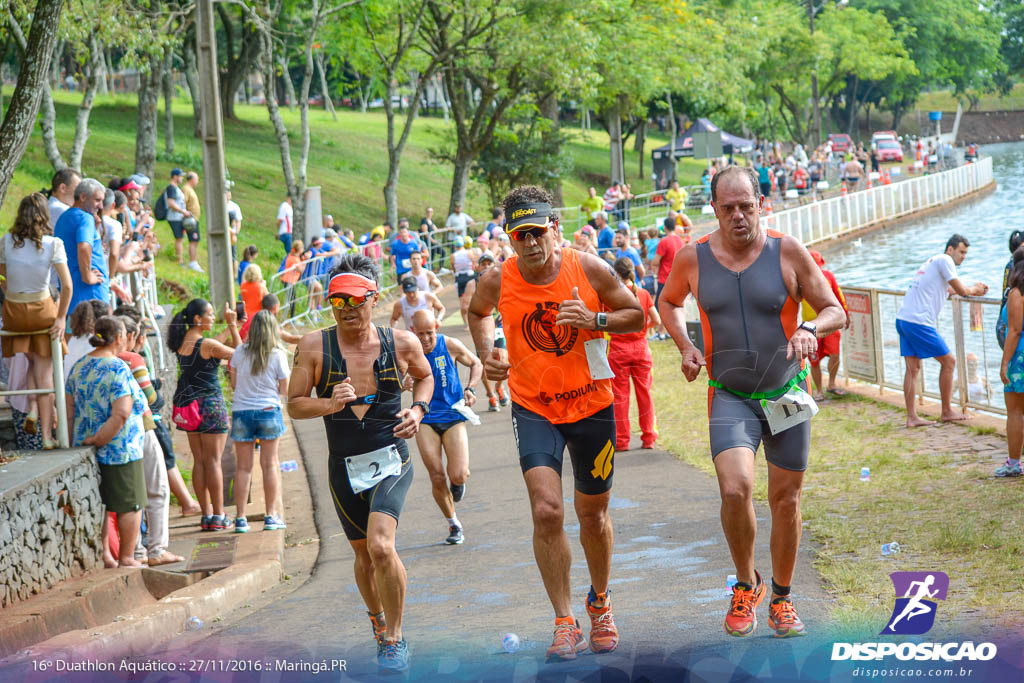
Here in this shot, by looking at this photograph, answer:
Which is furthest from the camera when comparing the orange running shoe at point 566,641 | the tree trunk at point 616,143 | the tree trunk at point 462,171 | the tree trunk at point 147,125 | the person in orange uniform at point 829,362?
the tree trunk at point 616,143

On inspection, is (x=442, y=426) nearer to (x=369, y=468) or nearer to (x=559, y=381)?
(x=369, y=468)

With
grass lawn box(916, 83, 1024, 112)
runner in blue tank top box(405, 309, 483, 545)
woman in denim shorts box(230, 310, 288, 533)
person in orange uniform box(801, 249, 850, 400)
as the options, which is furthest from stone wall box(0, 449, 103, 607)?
grass lawn box(916, 83, 1024, 112)

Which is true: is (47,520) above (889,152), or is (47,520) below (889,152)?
below

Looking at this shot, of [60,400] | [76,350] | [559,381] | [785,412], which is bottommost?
[60,400]

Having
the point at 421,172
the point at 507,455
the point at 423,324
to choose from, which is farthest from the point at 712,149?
the point at 423,324

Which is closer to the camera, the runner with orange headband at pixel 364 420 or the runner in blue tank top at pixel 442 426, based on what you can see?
the runner with orange headband at pixel 364 420

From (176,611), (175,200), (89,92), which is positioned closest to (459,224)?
(175,200)

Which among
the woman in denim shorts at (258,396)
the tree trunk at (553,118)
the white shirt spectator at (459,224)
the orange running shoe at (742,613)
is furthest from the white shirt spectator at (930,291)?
the tree trunk at (553,118)

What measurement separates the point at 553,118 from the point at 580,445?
36612 millimetres

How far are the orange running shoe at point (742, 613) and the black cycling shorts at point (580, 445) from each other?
771 millimetres

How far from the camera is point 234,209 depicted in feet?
79.7

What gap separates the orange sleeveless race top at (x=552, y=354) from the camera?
5797 mm

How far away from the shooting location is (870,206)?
4100 cm

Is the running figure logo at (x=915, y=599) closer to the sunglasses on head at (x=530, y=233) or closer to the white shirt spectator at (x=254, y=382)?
the sunglasses on head at (x=530, y=233)
